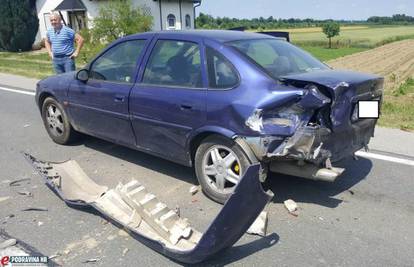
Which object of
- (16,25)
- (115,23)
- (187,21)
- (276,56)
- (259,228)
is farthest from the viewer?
(187,21)

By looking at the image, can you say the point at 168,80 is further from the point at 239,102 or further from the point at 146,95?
the point at 239,102

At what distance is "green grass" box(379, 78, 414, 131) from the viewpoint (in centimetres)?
695

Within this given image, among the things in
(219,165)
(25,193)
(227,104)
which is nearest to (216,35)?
(227,104)

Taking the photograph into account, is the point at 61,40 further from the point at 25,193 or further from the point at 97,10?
the point at 97,10

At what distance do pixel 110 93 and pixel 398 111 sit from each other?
217 inches

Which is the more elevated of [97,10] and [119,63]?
[97,10]

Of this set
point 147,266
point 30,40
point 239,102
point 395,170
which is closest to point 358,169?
point 395,170

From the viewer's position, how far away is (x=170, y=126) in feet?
14.4

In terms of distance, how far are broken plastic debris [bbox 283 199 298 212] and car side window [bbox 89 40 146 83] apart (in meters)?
2.19

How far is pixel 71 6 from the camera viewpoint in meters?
29.5

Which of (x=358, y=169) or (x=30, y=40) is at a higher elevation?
(x=30, y=40)

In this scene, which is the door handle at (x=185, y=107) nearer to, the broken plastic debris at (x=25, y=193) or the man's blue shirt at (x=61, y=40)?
the broken plastic debris at (x=25, y=193)

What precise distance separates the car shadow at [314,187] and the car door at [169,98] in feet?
3.42

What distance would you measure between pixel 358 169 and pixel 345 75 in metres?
1.35
